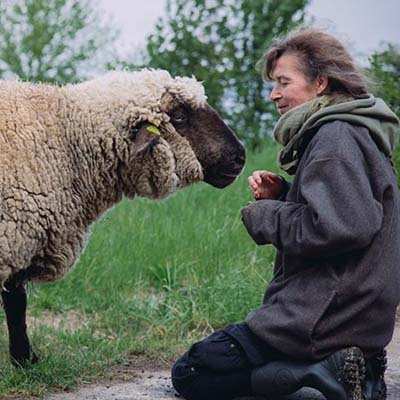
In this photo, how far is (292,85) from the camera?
4.05 m

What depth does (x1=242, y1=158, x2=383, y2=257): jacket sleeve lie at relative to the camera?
368 cm

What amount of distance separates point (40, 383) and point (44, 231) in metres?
0.75

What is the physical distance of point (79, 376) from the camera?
15.1 ft

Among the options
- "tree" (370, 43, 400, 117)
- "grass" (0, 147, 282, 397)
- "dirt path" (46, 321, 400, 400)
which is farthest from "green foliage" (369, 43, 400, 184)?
"dirt path" (46, 321, 400, 400)

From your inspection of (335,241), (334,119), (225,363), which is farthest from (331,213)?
(225,363)

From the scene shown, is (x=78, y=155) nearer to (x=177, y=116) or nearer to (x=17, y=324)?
(x=177, y=116)

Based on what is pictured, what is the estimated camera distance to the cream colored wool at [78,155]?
4160 millimetres

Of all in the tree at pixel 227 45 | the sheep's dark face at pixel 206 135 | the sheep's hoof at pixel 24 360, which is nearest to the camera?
the sheep's dark face at pixel 206 135

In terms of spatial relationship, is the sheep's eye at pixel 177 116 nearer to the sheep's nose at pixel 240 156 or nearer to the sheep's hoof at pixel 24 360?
the sheep's nose at pixel 240 156

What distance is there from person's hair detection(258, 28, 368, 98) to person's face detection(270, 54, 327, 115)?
0.02 m

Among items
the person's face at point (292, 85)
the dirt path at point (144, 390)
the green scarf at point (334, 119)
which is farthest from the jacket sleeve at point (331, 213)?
the dirt path at point (144, 390)

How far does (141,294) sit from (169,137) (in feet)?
7.00

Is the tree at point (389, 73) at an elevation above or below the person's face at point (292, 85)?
below

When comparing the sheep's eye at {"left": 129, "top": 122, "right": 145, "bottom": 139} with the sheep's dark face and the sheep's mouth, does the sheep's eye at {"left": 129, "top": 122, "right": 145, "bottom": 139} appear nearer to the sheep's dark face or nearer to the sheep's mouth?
the sheep's dark face
